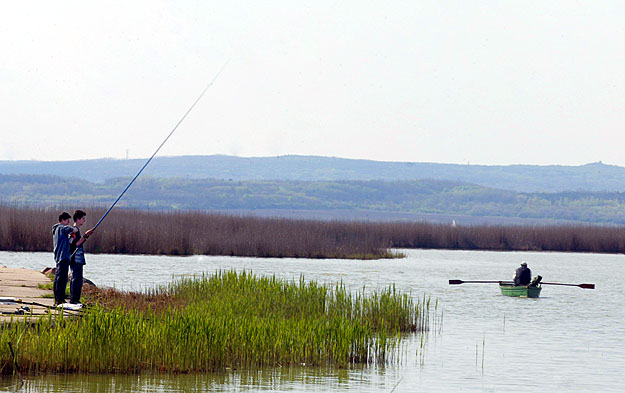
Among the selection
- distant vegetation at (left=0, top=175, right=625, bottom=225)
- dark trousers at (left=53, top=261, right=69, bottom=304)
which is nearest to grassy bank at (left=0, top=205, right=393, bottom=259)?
dark trousers at (left=53, top=261, right=69, bottom=304)

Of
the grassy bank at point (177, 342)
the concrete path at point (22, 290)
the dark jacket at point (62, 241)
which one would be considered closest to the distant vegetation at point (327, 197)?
the concrete path at point (22, 290)

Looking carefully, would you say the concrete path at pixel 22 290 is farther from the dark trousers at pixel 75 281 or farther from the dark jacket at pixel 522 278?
the dark jacket at pixel 522 278

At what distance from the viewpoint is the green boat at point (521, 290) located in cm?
2977

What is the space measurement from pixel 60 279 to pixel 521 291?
15.8 metres

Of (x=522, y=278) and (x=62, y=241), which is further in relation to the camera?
(x=522, y=278)

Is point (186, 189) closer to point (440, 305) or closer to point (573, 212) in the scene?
point (573, 212)

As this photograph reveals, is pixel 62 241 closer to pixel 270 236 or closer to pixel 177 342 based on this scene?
pixel 177 342

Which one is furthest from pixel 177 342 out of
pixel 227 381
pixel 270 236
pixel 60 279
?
pixel 270 236

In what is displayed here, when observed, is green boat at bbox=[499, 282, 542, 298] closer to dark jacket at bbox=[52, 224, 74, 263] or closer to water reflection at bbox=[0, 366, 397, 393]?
water reflection at bbox=[0, 366, 397, 393]

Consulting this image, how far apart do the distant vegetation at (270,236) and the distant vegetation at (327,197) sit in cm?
11176

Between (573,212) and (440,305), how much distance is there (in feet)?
496

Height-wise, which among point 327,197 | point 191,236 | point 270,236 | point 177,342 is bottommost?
point 177,342

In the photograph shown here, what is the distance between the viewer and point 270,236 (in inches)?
1809

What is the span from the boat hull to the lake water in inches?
12.2
